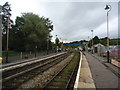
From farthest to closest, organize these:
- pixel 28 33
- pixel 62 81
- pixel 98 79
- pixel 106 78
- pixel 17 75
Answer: pixel 28 33, pixel 17 75, pixel 106 78, pixel 98 79, pixel 62 81

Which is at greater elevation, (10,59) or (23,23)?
(23,23)

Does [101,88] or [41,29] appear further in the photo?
[41,29]

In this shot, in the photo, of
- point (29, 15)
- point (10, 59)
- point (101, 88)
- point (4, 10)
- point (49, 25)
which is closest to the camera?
point (101, 88)

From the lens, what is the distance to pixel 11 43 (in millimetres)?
63312

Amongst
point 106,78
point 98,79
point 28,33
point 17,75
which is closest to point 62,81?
point 98,79

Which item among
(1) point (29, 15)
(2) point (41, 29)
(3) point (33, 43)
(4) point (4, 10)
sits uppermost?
(4) point (4, 10)

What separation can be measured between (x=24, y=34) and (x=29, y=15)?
22.1ft

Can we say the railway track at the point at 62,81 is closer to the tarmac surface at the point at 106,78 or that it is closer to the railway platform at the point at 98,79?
the railway platform at the point at 98,79

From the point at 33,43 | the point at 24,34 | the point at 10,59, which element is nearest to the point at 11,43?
the point at 24,34

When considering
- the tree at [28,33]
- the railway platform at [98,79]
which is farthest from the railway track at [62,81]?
the tree at [28,33]

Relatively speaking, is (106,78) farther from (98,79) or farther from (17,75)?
(17,75)

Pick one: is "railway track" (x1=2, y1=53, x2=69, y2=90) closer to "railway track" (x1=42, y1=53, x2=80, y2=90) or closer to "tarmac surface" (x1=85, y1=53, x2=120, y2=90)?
"railway track" (x1=42, y1=53, x2=80, y2=90)

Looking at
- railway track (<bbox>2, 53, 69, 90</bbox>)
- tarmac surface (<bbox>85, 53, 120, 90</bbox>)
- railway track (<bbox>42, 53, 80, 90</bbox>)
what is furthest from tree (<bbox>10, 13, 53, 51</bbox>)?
railway track (<bbox>42, 53, 80, 90</bbox>)

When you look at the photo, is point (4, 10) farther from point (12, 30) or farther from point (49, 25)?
point (49, 25)
